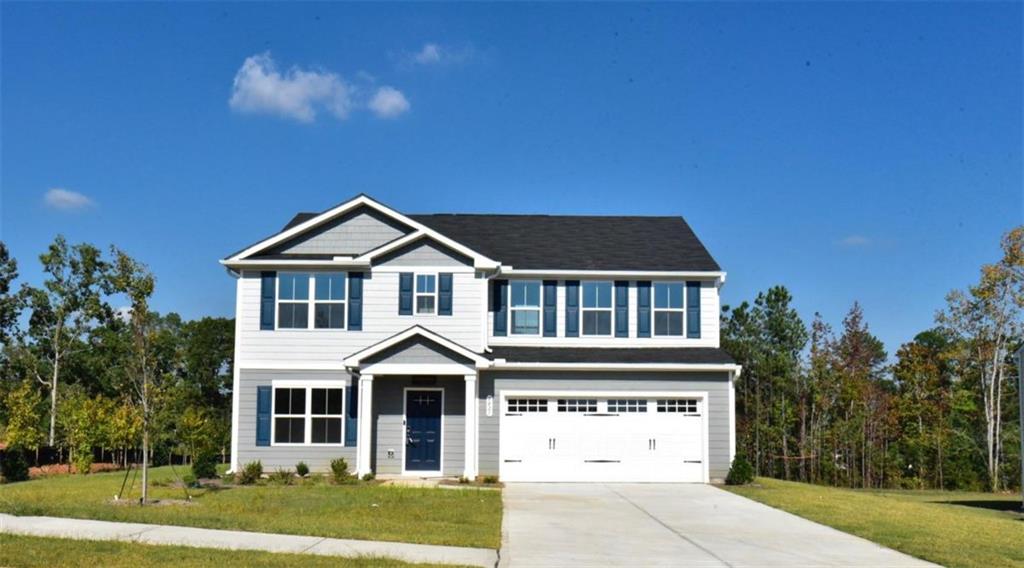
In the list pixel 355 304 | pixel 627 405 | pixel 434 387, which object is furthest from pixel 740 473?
pixel 355 304

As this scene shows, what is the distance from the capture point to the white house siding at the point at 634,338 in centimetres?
2664

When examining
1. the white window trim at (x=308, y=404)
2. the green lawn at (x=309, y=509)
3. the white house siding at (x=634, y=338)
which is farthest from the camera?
the white house siding at (x=634, y=338)

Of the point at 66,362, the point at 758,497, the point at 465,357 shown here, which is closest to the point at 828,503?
the point at 758,497

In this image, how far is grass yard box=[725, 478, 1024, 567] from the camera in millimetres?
13727

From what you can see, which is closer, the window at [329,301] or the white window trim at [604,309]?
the window at [329,301]

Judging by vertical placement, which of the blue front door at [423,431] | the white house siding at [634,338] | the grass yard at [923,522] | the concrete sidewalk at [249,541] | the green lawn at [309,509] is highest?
the white house siding at [634,338]

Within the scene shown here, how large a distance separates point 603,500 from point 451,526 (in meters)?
6.03

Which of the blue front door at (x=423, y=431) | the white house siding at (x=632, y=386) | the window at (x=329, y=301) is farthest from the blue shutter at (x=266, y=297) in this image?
the white house siding at (x=632, y=386)

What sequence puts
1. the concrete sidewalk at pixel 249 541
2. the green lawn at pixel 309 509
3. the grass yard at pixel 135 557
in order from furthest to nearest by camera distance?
1. the green lawn at pixel 309 509
2. the concrete sidewalk at pixel 249 541
3. the grass yard at pixel 135 557

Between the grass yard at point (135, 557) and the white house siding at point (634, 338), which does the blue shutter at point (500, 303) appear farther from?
the grass yard at point (135, 557)

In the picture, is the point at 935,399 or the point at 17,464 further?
the point at 935,399

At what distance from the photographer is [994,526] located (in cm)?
1809

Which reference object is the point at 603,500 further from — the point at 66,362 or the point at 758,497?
the point at 66,362

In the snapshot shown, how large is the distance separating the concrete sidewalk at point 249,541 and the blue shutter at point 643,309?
1463cm
